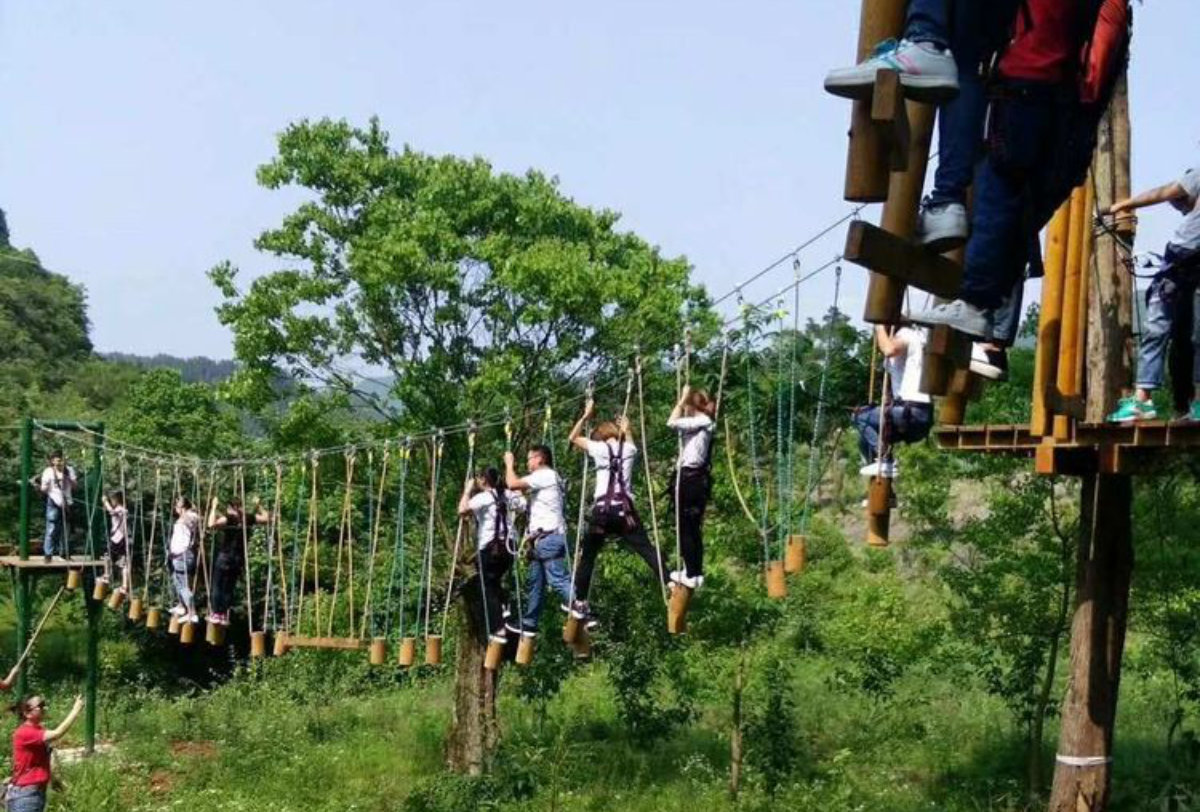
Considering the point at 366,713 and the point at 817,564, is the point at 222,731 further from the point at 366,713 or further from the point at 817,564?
the point at 817,564

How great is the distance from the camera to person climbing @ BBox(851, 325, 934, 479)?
6.60 metres

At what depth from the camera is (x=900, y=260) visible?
3.40m

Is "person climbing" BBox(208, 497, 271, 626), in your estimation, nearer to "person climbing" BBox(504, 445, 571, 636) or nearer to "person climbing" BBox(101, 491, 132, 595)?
"person climbing" BBox(101, 491, 132, 595)

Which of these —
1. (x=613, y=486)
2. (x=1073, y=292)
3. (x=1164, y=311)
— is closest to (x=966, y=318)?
(x=1164, y=311)

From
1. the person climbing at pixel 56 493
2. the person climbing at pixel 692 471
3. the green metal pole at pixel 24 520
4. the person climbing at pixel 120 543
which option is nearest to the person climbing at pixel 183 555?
the person climbing at pixel 120 543

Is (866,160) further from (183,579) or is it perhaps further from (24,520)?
(24,520)

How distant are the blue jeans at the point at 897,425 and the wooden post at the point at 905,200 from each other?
10.3ft

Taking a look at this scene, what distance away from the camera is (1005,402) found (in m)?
12.6

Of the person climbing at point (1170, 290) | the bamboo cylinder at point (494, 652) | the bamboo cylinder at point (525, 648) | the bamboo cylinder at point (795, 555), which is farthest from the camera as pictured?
Answer: the bamboo cylinder at point (494, 652)

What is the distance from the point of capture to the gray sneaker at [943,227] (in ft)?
11.1

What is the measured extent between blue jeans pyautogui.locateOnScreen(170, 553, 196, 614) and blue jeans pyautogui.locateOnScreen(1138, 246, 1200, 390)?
9.93 metres

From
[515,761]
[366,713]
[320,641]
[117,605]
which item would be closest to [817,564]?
[366,713]

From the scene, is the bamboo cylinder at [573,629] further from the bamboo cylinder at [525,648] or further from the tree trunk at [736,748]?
the tree trunk at [736,748]

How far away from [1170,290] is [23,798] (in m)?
9.03
